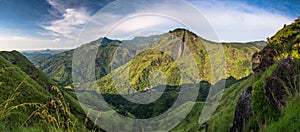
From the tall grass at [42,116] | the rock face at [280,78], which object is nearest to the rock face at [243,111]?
the rock face at [280,78]

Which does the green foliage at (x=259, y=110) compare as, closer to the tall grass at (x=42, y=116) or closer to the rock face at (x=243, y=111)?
the rock face at (x=243, y=111)

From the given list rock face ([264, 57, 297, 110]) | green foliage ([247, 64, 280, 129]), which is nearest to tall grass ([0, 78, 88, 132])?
green foliage ([247, 64, 280, 129])

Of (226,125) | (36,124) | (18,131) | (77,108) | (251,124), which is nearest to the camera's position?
(18,131)

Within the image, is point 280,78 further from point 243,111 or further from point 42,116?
point 42,116

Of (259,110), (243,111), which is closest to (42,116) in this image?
(259,110)

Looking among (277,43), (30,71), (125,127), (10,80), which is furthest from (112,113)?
(277,43)

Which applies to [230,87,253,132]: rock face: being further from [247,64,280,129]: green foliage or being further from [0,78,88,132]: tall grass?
[0,78,88,132]: tall grass

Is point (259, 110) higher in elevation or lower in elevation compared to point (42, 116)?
lower

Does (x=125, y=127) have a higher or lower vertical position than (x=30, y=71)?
lower

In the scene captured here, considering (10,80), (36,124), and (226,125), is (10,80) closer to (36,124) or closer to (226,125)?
(226,125)

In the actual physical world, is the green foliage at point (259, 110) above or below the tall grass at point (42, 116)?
below

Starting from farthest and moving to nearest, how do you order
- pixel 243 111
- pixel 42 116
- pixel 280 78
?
pixel 243 111 → pixel 280 78 → pixel 42 116
